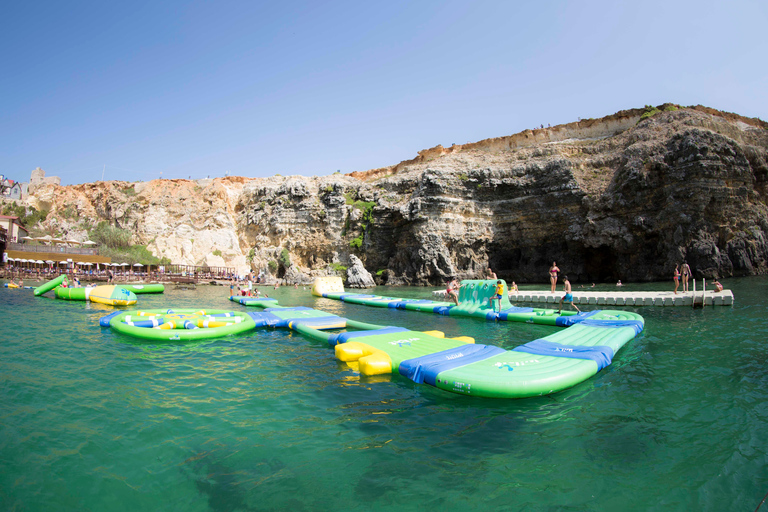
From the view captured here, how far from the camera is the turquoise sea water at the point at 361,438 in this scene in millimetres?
3744

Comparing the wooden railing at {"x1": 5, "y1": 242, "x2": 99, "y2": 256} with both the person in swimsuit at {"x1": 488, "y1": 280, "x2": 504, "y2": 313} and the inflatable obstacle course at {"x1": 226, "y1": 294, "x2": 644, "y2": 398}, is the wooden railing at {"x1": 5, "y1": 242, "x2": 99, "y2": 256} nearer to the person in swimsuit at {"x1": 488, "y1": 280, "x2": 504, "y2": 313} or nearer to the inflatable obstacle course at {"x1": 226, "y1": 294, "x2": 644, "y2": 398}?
the inflatable obstacle course at {"x1": 226, "y1": 294, "x2": 644, "y2": 398}

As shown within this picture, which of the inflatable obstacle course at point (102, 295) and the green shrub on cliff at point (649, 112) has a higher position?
the green shrub on cliff at point (649, 112)

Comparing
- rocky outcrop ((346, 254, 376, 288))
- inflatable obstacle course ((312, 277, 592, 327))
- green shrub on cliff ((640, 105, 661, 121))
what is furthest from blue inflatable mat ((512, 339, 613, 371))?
green shrub on cliff ((640, 105, 661, 121))

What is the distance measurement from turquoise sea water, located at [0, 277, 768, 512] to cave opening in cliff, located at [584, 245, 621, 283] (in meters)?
33.1

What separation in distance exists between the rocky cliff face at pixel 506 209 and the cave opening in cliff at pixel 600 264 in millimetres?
134

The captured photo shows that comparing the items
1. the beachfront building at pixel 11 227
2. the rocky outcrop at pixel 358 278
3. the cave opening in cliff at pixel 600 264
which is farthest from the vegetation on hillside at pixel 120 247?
the cave opening in cliff at pixel 600 264

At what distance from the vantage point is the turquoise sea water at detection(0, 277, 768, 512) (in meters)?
3.74

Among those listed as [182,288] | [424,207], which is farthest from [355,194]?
[182,288]

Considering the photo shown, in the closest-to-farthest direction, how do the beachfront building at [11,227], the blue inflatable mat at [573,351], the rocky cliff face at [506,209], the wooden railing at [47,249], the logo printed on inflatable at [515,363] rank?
the logo printed on inflatable at [515,363]
the blue inflatable mat at [573,351]
the rocky cliff face at [506,209]
the wooden railing at [47,249]
the beachfront building at [11,227]

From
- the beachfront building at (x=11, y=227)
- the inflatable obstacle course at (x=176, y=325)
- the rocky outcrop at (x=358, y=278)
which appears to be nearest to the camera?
the inflatable obstacle course at (x=176, y=325)

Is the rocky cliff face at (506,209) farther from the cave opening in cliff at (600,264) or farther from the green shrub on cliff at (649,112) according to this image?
the green shrub on cliff at (649,112)

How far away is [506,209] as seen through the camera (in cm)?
4247

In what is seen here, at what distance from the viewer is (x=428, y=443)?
15.8 ft

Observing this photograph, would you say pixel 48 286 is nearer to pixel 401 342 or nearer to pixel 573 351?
pixel 401 342
